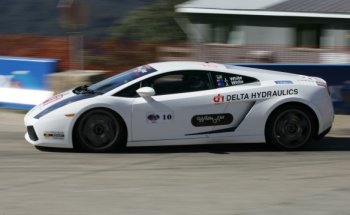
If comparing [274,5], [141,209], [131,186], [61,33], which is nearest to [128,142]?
[131,186]

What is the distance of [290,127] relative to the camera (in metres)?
9.05

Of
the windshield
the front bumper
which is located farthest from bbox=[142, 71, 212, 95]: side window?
the front bumper

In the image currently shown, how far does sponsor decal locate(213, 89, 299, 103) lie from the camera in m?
8.82

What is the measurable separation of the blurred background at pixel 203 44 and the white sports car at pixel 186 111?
3596 mm

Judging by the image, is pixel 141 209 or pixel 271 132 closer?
pixel 141 209

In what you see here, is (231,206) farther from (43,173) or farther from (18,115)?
(18,115)

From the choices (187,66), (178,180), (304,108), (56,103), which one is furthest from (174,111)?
(304,108)

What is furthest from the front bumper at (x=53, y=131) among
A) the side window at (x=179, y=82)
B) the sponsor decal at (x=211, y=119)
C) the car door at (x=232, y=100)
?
the car door at (x=232, y=100)

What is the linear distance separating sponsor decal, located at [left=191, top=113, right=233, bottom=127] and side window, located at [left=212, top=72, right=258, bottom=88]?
42cm

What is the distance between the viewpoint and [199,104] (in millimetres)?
8773

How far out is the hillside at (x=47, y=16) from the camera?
48866 millimetres

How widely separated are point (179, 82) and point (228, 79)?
68 cm

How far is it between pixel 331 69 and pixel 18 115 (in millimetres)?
6028

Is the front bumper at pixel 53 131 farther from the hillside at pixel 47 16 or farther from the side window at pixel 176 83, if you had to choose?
the hillside at pixel 47 16
